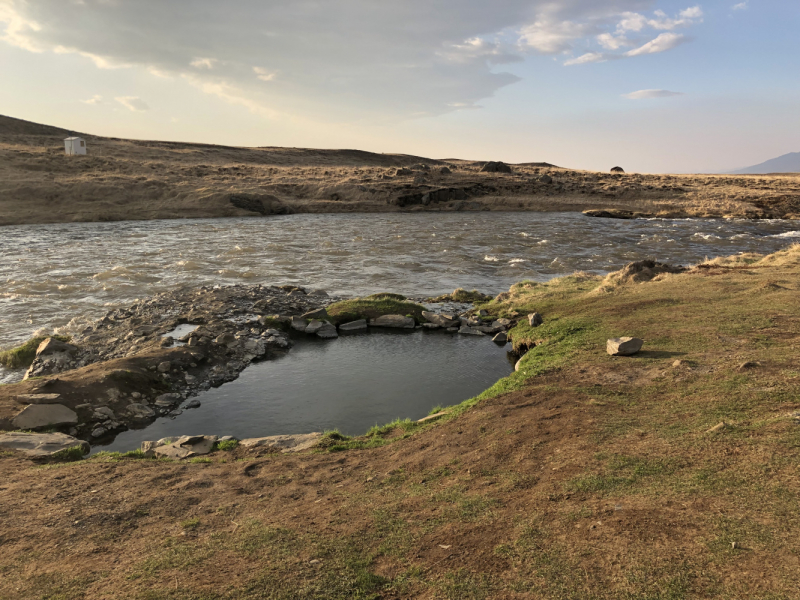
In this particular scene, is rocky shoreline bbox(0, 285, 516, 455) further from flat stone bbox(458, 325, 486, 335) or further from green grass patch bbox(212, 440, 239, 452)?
green grass patch bbox(212, 440, 239, 452)

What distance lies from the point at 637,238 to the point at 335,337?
3761 cm

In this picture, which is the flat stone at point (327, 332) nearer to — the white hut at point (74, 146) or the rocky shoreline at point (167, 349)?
the rocky shoreline at point (167, 349)

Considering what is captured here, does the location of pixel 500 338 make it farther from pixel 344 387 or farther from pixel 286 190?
pixel 286 190

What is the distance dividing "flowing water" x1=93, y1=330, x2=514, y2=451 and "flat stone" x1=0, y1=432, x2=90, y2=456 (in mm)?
589

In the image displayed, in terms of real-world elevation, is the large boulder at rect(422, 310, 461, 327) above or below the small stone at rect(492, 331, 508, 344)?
above

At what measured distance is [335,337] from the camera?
18.3 metres

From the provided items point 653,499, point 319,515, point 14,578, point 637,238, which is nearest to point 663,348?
point 653,499

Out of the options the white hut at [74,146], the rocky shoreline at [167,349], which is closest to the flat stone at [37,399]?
the rocky shoreline at [167,349]

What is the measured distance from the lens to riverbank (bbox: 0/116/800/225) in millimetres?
61500

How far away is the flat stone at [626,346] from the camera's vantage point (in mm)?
11529

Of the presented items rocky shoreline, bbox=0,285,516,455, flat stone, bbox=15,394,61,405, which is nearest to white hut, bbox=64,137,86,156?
rocky shoreline, bbox=0,285,516,455

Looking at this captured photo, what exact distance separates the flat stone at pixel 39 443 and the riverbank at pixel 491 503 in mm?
414

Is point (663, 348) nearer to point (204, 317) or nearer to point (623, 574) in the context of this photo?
point (623, 574)

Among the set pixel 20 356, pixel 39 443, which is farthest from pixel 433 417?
pixel 20 356
